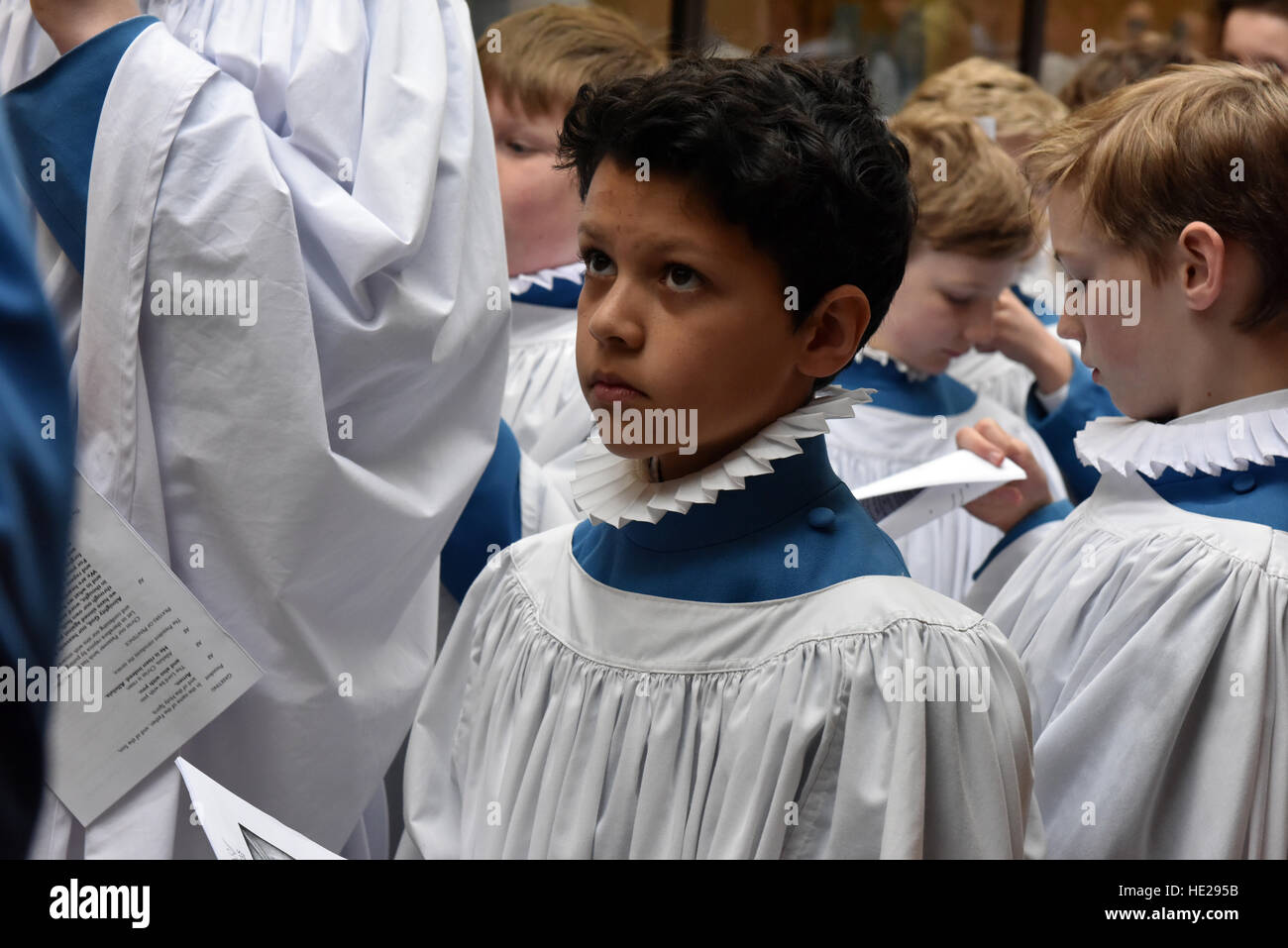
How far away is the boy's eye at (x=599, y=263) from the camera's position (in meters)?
1.17

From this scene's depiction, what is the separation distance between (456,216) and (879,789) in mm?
834

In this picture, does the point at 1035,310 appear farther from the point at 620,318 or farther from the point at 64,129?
the point at 64,129

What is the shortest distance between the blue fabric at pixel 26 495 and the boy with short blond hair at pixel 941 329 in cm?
152

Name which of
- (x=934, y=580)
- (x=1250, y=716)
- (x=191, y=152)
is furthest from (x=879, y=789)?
(x=934, y=580)

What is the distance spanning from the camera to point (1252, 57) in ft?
9.97

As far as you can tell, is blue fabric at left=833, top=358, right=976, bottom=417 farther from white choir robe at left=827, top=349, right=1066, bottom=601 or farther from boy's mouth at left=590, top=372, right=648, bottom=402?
boy's mouth at left=590, top=372, right=648, bottom=402

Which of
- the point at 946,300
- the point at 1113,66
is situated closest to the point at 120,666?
the point at 946,300

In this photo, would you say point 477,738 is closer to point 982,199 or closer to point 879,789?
point 879,789

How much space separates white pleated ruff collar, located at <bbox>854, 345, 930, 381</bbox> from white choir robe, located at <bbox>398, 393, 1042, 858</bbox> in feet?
3.64

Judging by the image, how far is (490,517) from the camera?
6.04 ft

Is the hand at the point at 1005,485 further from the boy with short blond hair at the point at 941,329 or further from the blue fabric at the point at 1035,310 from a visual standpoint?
the blue fabric at the point at 1035,310

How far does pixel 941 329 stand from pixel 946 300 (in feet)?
0.15

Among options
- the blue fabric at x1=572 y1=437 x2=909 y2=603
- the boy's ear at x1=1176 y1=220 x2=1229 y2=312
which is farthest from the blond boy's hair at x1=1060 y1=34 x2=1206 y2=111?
the blue fabric at x1=572 y1=437 x2=909 y2=603
